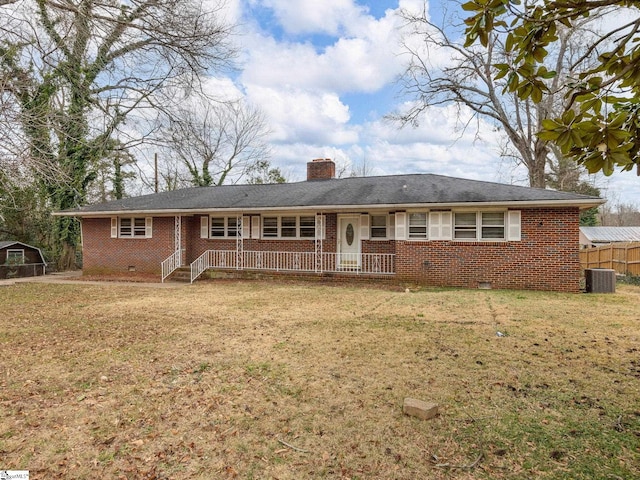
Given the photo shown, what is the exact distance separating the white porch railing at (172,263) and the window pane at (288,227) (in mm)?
4271

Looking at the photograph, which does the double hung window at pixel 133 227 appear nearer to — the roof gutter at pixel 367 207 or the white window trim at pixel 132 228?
the white window trim at pixel 132 228

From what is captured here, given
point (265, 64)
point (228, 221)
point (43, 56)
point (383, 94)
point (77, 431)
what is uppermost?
point (383, 94)

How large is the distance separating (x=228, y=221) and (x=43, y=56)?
960 centimetres

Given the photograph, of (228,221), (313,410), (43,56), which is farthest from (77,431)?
(228,221)

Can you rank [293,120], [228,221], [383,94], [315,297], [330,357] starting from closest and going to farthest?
1. [330,357]
2. [315,297]
3. [228,221]
4. [383,94]
5. [293,120]

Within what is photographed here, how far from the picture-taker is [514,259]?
11914 millimetres

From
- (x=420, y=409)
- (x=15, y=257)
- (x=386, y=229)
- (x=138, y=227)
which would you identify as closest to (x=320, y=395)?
(x=420, y=409)

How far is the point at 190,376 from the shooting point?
14.5 ft

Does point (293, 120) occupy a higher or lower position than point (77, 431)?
higher

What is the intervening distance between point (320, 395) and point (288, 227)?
11.6 meters

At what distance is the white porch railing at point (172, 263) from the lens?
1519 centimetres

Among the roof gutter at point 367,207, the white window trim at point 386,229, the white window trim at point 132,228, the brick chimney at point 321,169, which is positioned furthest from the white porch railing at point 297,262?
the brick chimney at point 321,169

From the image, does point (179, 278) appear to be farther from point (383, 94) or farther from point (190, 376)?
point (383, 94)

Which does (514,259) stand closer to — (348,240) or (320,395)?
(348,240)
